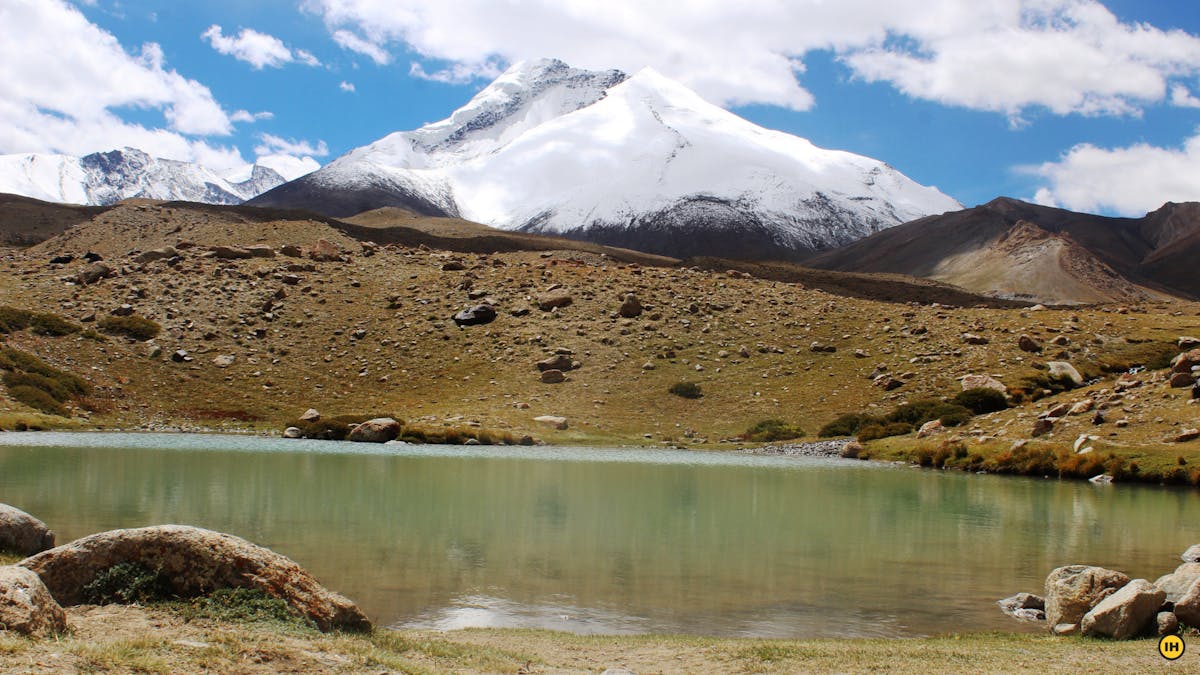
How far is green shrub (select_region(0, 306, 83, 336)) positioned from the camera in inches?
2441

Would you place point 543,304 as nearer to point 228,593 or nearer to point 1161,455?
point 1161,455

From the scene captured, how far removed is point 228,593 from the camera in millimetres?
11414

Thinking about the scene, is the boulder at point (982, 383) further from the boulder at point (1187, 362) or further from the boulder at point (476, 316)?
the boulder at point (476, 316)

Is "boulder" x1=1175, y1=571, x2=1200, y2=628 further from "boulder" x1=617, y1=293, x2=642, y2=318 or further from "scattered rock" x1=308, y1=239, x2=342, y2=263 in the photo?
"scattered rock" x1=308, y1=239, x2=342, y2=263

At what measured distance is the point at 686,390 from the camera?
209 ft

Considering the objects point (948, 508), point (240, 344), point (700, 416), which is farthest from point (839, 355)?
point (240, 344)

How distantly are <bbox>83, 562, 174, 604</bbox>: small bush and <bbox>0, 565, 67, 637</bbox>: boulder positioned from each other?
5.06 feet

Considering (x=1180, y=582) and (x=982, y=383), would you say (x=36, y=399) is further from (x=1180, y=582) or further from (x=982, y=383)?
(x=1180, y=582)

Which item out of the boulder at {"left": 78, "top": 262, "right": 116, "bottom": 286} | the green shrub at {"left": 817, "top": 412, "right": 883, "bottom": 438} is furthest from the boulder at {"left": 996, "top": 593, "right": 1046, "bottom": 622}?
the boulder at {"left": 78, "top": 262, "right": 116, "bottom": 286}

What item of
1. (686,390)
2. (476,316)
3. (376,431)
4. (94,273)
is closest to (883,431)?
(686,390)

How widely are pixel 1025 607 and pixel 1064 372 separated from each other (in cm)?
4757

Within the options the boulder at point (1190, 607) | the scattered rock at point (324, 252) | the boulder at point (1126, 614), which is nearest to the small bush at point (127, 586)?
the boulder at point (1126, 614)

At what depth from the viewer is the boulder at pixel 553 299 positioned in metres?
75.7

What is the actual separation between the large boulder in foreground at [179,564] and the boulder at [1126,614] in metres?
11.0
